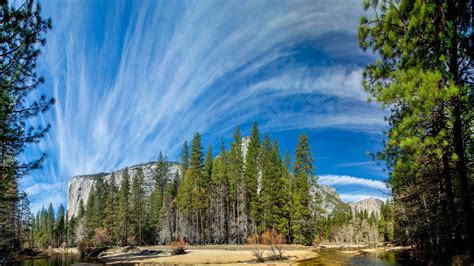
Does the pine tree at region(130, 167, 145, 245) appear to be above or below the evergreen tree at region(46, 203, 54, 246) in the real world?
above

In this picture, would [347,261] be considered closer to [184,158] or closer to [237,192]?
[237,192]

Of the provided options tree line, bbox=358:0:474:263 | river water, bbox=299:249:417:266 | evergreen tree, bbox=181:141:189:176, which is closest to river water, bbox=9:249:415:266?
river water, bbox=299:249:417:266

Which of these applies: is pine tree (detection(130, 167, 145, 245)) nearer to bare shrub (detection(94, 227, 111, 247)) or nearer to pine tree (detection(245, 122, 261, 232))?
bare shrub (detection(94, 227, 111, 247))

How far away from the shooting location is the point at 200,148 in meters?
53.0

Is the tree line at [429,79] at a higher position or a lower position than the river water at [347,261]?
higher

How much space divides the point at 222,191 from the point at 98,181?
137 feet

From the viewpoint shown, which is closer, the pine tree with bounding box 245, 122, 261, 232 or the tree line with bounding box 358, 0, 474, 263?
the tree line with bounding box 358, 0, 474, 263

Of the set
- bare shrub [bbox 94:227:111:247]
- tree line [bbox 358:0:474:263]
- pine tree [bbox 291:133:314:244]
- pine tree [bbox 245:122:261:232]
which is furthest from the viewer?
bare shrub [bbox 94:227:111:247]

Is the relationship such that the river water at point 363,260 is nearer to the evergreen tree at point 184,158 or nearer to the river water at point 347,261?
the river water at point 347,261

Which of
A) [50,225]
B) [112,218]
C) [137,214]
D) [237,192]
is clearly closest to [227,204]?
[237,192]

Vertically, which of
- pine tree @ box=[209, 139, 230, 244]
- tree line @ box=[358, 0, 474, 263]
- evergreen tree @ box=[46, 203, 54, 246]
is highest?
tree line @ box=[358, 0, 474, 263]

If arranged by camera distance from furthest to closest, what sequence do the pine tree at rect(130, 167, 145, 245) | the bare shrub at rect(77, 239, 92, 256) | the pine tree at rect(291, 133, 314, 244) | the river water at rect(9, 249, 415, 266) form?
the pine tree at rect(130, 167, 145, 245), the bare shrub at rect(77, 239, 92, 256), the pine tree at rect(291, 133, 314, 244), the river water at rect(9, 249, 415, 266)

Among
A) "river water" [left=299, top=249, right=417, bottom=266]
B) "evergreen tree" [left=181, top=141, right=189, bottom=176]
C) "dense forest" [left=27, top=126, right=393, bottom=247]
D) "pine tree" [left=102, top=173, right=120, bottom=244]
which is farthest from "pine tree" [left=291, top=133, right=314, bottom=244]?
"pine tree" [left=102, top=173, right=120, bottom=244]

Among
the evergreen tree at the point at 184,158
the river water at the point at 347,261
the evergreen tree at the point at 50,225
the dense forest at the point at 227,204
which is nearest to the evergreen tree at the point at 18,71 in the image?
the river water at the point at 347,261
